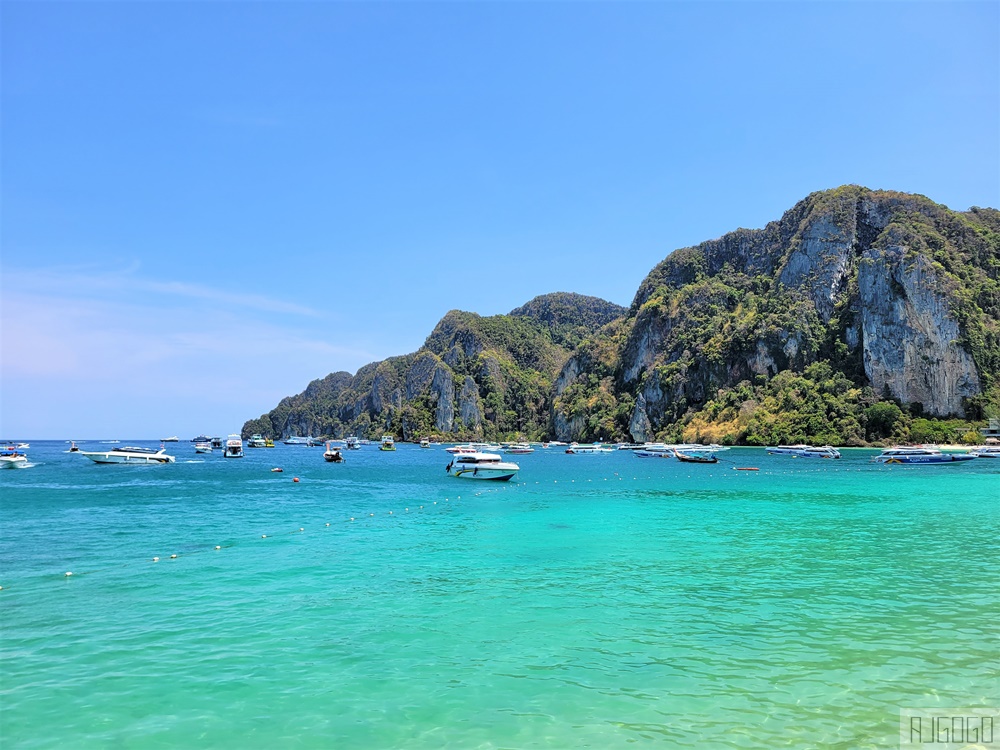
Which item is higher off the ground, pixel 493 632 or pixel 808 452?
pixel 493 632

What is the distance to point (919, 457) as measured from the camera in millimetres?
91250

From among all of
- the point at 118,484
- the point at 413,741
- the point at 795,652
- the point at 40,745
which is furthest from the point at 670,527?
the point at 118,484

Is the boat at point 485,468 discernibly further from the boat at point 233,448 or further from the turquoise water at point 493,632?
the boat at point 233,448

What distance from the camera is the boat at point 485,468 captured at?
65.9 metres

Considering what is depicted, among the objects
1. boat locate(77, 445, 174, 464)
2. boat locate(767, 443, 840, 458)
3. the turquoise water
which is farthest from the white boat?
the turquoise water

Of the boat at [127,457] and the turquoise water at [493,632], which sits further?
the boat at [127,457]

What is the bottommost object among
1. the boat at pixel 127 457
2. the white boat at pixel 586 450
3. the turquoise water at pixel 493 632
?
the white boat at pixel 586 450

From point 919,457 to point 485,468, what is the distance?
67.3m

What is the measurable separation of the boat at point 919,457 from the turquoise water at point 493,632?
218 ft

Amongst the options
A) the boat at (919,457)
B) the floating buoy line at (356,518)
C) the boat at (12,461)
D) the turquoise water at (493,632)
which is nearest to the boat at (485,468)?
the floating buoy line at (356,518)

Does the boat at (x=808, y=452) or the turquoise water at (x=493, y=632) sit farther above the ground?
the turquoise water at (x=493, y=632)

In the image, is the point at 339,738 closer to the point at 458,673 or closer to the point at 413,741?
the point at 413,741

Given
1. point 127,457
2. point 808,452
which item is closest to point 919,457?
point 808,452

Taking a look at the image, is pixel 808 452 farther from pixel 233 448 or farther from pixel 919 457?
pixel 233 448
